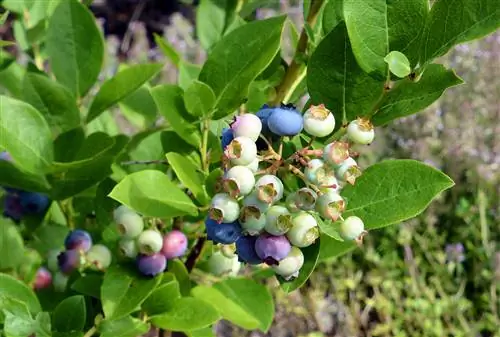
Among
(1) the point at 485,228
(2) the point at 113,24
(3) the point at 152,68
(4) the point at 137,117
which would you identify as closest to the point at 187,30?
(2) the point at 113,24

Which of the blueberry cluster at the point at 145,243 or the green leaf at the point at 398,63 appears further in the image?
the blueberry cluster at the point at 145,243

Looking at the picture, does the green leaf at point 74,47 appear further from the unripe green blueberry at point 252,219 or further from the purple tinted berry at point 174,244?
the unripe green blueberry at point 252,219

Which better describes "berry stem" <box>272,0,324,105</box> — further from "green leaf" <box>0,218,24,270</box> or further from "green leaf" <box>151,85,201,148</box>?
"green leaf" <box>0,218,24,270</box>

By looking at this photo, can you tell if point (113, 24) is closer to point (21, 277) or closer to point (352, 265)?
point (352, 265)

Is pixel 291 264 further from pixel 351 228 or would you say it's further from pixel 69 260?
pixel 69 260

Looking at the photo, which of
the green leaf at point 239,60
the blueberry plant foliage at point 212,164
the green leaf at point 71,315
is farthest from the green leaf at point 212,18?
the green leaf at point 71,315
